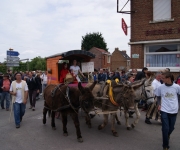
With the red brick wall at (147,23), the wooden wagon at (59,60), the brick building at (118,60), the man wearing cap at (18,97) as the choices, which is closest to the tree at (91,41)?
the brick building at (118,60)

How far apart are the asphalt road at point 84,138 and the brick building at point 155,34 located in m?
6.09

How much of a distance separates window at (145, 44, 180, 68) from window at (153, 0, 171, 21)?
1.79 meters

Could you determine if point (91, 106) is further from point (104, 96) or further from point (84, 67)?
point (84, 67)

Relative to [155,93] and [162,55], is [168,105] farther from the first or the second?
[162,55]

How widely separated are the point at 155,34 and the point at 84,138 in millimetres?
9016

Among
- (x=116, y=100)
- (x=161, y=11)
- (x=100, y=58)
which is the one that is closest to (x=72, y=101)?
(x=116, y=100)

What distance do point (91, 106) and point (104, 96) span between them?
44.9 inches

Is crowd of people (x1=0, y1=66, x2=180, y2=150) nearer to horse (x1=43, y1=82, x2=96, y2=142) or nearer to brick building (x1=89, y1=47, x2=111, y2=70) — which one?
horse (x1=43, y1=82, x2=96, y2=142)

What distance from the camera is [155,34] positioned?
468 inches

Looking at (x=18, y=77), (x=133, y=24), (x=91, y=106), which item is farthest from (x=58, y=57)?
(x=133, y=24)

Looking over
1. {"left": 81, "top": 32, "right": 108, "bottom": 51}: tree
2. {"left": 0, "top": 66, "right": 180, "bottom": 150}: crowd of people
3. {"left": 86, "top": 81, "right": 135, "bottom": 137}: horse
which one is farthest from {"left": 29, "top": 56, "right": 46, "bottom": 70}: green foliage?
{"left": 86, "top": 81, "right": 135, "bottom": 137}: horse

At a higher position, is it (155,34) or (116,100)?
(155,34)

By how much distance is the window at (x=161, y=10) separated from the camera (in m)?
11.7

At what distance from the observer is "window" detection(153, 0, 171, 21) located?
11695 millimetres
